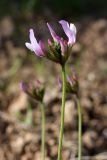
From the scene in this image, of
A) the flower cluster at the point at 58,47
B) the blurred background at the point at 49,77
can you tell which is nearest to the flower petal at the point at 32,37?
the flower cluster at the point at 58,47

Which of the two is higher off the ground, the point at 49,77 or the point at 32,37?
the point at 32,37

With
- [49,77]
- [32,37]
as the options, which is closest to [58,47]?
[32,37]

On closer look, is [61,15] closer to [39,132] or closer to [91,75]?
[91,75]

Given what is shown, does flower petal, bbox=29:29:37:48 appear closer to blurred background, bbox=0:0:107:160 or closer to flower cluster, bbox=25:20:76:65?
flower cluster, bbox=25:20:76:65

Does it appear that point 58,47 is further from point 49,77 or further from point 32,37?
point 49,77

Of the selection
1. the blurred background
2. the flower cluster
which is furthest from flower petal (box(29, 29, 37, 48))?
the blurred background

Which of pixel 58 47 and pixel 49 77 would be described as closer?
pixel 58 47

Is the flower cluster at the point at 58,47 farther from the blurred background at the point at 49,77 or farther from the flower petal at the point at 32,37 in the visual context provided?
the blurred background at the point at 49,77

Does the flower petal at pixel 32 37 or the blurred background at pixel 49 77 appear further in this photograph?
the blurred background at pixel 49 77

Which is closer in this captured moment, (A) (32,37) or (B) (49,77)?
(A) (32,37)
